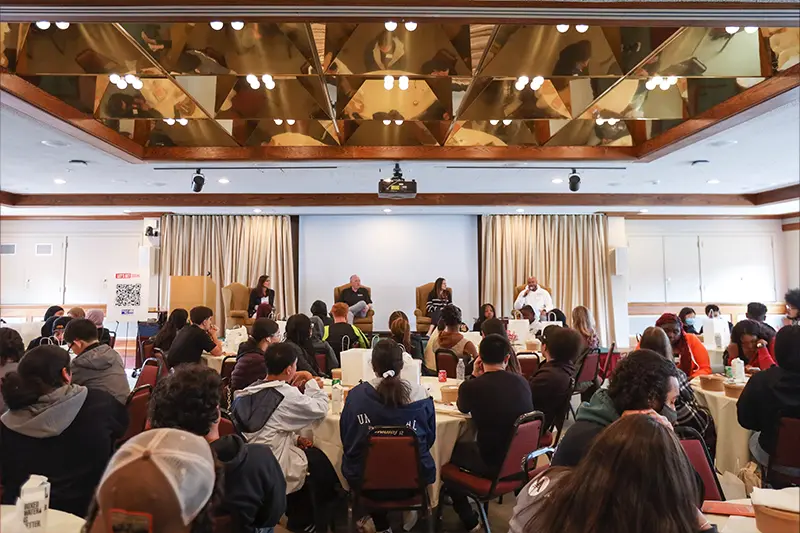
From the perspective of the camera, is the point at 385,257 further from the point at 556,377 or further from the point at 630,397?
the point at 630,397

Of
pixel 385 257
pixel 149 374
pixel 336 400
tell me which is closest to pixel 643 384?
pixel 336 400

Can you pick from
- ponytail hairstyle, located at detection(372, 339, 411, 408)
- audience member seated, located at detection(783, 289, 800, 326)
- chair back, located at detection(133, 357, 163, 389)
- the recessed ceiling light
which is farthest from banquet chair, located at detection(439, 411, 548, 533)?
the recessed ceiling light

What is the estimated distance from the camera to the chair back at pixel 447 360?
15.8 ft

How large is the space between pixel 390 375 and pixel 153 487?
1.94m

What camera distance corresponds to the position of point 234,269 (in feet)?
36.7

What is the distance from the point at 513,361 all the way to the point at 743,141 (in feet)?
14.3

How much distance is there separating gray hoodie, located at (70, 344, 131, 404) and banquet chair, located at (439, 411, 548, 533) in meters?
2.14

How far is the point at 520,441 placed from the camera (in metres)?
2.68

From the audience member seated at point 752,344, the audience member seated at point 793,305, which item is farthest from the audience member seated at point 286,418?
the audience member seated at point 793,305

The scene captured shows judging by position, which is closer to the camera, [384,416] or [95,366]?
[384,416]

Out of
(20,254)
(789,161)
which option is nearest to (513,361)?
(789,161)

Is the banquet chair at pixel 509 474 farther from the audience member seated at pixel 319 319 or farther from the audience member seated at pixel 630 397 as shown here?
the audience member seated at pixel 319 319

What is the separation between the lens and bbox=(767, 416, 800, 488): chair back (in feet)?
8.55

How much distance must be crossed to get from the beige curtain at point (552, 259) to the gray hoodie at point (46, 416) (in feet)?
31.4
